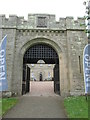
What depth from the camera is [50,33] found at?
12336 mm

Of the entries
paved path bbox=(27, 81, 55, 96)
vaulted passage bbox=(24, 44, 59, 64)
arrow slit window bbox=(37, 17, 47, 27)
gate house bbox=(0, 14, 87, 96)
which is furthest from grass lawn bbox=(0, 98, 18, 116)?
arrow slit window bbox=(37, 17, 47, 27)

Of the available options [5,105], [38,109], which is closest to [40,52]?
[5,105]

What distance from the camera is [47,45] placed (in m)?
12.7

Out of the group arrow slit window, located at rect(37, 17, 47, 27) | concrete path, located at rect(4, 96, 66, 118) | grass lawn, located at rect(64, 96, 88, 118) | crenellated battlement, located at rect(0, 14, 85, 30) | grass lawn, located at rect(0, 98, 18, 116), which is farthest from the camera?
arrow slit window, located at rect(37, 17, 47, 27)

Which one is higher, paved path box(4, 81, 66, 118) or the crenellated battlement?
the crenellated battlement

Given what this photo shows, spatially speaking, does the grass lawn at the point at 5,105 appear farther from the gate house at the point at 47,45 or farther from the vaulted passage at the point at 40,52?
the vaulted passage at the point at 40,52

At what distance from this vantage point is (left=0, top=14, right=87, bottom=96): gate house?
11273 millimetres

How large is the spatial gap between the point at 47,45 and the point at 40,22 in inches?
85.1

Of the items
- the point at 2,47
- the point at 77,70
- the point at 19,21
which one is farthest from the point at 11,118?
the point at 19,21

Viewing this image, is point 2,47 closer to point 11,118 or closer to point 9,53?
point 9,53

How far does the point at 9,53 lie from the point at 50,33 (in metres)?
3.97

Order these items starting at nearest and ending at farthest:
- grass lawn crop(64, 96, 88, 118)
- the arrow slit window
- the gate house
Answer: grass lawn crop(64, 96, 88, 118) < the gate house < the arrow slit window

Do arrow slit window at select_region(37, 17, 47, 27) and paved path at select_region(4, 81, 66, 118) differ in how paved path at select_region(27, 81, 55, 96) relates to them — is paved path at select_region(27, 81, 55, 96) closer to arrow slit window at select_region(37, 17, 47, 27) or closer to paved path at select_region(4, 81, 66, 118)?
paved path at select_region(4, 81, 66, 118)

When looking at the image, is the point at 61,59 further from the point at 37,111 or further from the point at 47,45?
the point at 37,111
